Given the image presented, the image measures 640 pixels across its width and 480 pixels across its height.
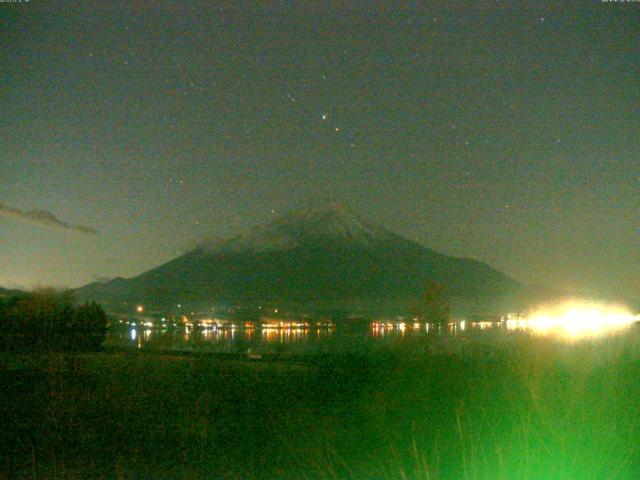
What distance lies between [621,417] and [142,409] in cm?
804

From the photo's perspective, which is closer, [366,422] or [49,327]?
[366,422]

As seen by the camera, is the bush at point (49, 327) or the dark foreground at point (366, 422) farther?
the bush at point (49, 327)

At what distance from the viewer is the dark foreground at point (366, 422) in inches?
328

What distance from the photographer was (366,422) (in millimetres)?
11586

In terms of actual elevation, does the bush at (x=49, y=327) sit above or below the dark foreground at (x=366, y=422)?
above

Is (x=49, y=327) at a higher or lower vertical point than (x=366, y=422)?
higher

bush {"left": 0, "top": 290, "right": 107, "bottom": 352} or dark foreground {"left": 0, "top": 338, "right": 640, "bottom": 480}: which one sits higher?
bush {"left": 0, "top": 290, "right": 107, "bottom": 352}

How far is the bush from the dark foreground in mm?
18971

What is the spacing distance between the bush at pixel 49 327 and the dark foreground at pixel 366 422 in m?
19.0

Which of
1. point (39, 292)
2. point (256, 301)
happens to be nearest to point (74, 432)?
point (39, 292)

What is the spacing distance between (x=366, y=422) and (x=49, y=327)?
28.1 m

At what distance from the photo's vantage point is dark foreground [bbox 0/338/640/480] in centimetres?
834

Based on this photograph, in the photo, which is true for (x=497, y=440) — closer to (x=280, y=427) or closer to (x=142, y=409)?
(x=280, y=427)

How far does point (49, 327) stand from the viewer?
119 ft
